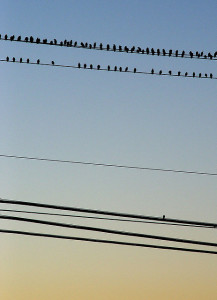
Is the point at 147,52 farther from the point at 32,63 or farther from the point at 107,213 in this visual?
the point at 107,213

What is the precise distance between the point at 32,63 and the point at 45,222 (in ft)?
40.3

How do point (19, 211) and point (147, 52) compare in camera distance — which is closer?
point (19, 211)

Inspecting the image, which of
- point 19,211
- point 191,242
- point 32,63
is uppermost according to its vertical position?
point 32,63

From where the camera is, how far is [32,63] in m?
30.2

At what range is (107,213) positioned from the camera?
→ 20.0 m

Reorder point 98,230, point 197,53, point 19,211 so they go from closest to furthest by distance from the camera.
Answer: point 98,230
point 19,211
point 197,53

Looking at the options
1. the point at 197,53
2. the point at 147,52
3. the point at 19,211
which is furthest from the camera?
the point at 147,52

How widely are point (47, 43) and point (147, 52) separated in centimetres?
470

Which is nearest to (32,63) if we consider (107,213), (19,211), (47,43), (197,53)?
(47,43)

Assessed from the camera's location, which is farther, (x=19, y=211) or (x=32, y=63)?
(x=32, y=63)

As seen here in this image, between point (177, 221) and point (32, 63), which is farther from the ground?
point (32, 63)

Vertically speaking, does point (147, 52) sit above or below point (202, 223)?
above

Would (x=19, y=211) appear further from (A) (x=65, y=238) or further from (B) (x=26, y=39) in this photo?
(B) (x=26, y=39)

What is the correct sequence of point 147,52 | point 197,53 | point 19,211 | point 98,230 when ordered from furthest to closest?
point 147,52, point 197,53, point 19,211, point 98,230
